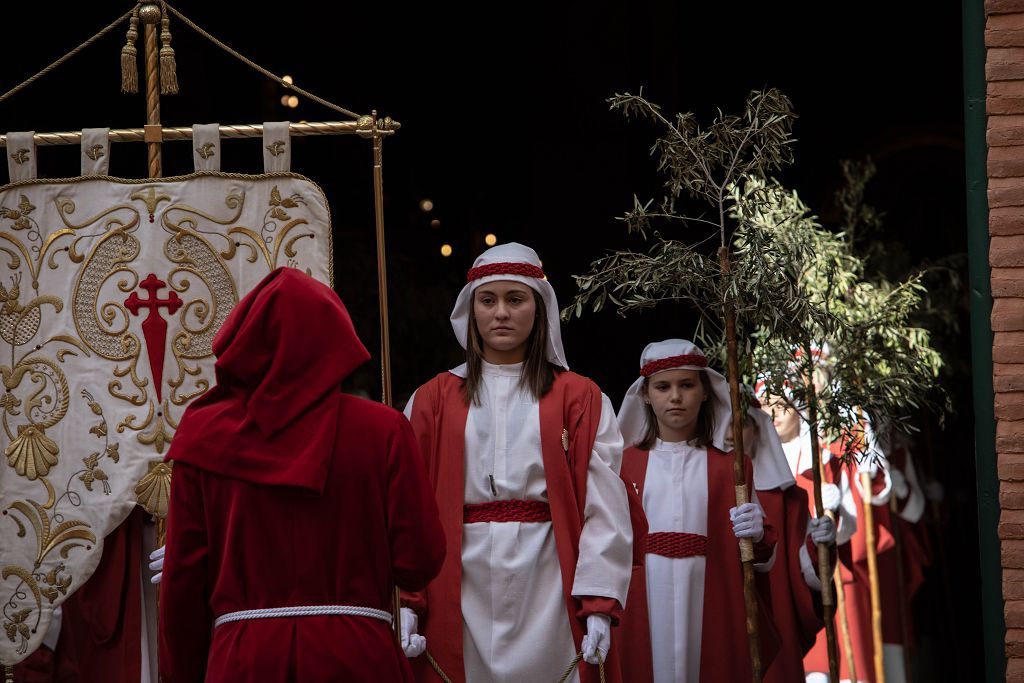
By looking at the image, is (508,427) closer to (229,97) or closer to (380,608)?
(380,608)

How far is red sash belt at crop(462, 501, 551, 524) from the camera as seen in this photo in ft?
16.4

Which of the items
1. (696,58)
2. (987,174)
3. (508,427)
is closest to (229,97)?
(696,58)

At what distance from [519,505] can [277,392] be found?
62.8 inches

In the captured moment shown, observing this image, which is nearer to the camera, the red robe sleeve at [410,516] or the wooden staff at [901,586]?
the red robe sleeve at [410,516]

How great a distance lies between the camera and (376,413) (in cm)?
378

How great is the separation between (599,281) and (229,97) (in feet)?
16.0

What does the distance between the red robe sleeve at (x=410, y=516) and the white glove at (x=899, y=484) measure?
5720 mm

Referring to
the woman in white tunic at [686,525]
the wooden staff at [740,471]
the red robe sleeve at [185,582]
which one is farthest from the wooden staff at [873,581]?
the red robe sleeve at [185,582]

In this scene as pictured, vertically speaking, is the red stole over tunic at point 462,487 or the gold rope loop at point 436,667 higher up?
the red stole over tunic at point 462,487

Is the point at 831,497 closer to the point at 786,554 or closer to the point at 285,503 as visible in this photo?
the point at 786,554

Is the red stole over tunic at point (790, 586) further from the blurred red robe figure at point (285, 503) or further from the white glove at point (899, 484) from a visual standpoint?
the blurred red robe figure at point (285, 503)

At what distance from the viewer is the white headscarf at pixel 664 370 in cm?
640

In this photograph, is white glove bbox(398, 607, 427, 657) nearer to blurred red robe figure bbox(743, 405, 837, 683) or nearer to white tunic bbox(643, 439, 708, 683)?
white tunic bbox(643, 439, 708, 683)

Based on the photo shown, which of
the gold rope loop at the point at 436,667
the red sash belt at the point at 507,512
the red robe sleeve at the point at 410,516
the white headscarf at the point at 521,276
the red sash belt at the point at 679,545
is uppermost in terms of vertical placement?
the white headscarf at the point at 521,276
